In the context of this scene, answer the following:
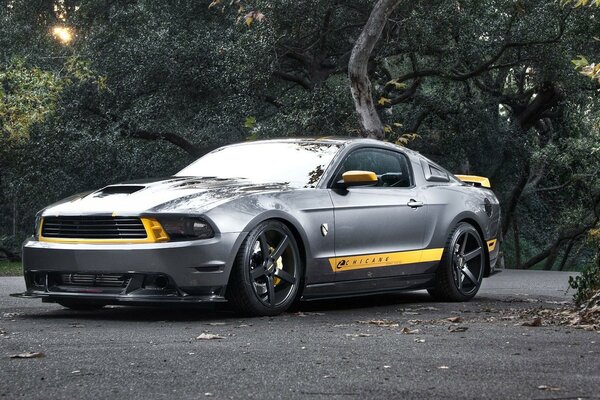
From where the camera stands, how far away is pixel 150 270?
8.48m

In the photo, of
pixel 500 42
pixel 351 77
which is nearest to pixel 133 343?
pixel 351 77

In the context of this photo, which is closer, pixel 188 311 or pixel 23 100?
pixel 188 311

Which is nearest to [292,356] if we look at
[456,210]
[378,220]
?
[378,220]

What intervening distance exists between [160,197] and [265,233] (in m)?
0.87

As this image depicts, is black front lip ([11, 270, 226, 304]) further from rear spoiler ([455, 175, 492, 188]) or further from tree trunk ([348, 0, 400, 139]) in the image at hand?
tree trunk ([348, 0, 400, 139])

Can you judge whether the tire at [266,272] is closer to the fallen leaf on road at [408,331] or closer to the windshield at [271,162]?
the windshield at [271,162]

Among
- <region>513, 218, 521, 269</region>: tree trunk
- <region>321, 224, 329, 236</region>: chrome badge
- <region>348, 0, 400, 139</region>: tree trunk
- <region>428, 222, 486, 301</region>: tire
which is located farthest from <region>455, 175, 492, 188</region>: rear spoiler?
<region>513, 218, 521, 269</region>: tree trunk

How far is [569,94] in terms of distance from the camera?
27188 millimetres

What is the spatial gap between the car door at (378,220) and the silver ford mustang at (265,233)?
0.04ft

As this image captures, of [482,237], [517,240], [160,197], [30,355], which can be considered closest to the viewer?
[30,355]

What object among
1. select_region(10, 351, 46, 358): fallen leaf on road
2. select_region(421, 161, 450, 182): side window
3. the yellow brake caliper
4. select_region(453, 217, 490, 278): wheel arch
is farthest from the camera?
select_region(453, 217, 490, 278): wheel arch

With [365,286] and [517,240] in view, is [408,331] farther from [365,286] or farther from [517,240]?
[517,240]

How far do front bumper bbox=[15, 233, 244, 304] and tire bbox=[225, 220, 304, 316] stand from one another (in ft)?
0.38

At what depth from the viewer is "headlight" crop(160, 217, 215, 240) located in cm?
852
